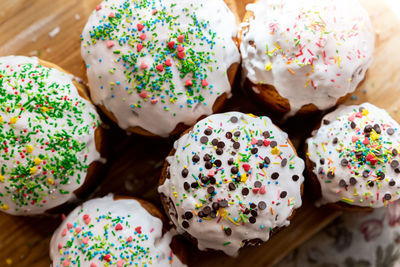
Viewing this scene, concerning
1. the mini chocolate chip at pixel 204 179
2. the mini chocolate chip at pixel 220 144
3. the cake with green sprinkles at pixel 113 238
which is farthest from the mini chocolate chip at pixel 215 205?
the cake with green sprinkles at pixel 113 238

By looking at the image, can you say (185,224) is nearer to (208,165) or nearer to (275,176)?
(208,165)

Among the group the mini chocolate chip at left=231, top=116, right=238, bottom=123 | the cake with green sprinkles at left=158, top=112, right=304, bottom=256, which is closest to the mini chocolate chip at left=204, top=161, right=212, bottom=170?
the cake with green sprinkles at left=158, top=112, right=304, bottom=256

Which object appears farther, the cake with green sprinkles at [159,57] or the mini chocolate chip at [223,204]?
the cake with green sprinkles at [159,57]

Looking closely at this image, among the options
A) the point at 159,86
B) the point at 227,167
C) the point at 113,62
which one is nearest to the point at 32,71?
the point at 113,62

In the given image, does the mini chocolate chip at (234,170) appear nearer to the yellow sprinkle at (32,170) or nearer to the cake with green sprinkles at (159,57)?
the cake with green sprinkles at (159,57)

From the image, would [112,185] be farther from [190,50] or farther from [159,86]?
[190,50]

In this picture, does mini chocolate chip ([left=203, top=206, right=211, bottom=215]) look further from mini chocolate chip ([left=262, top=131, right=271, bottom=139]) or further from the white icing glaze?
the white icing glaze

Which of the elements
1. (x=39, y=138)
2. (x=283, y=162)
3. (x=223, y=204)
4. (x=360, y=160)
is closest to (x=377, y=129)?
(x=360, y=160)
